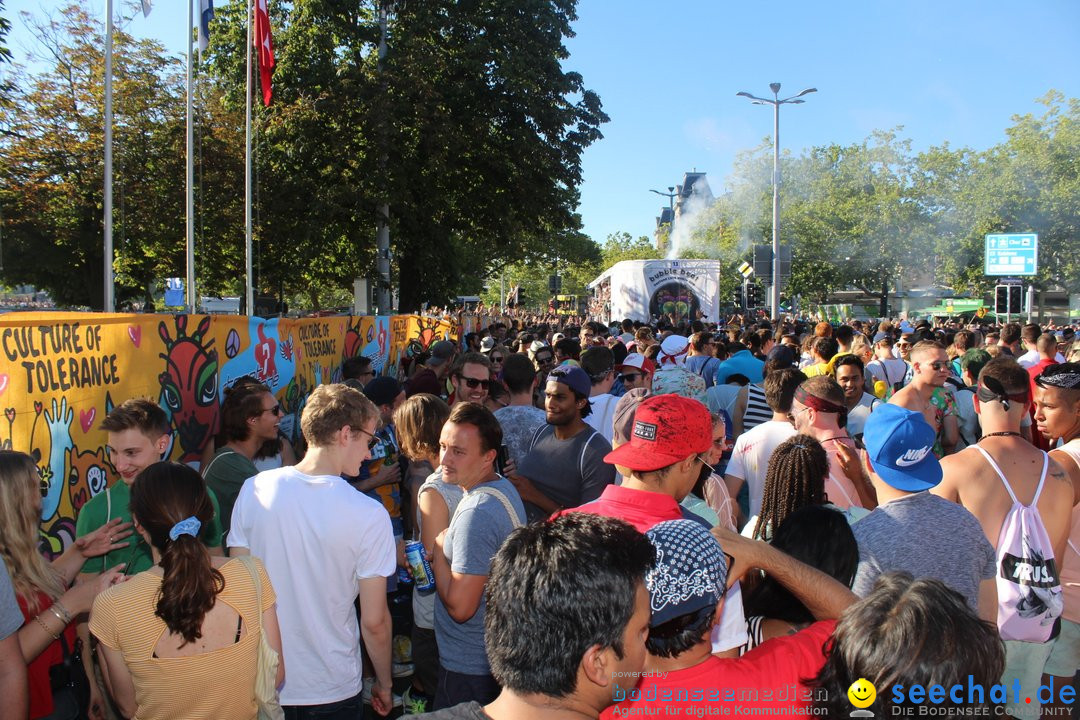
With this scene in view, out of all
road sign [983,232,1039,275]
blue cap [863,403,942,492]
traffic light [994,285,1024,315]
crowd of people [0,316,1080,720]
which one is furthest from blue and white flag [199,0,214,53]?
road sign [983,232,1039,275]

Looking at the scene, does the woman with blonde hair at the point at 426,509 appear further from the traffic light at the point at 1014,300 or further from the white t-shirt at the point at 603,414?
the traffic light at the point at 1014,300

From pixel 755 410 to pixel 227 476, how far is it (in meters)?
4.16

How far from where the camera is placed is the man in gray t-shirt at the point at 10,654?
8.54ft

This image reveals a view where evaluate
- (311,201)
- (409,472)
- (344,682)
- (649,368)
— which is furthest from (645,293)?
(344,682)

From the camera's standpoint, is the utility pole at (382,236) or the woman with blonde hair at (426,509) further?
the utility pole at (382,236)

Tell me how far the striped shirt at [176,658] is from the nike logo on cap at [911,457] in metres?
2.30

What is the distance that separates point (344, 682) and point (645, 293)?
25252 millimetres

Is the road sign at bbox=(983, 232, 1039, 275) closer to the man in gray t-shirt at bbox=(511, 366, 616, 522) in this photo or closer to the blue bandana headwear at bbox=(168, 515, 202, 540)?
the man in gray t-shirt at bbox=(511, 366, 616, 522)

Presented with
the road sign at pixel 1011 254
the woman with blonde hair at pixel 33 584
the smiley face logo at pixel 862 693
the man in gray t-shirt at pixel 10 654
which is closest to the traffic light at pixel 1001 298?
the road sign at pixel 1011 254

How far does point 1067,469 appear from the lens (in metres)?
4.07

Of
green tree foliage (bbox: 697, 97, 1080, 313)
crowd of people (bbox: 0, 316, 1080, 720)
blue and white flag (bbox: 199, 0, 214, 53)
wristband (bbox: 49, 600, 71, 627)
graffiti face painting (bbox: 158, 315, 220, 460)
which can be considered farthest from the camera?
green tree foliage (bbox: 697, 97, 1080, 313)

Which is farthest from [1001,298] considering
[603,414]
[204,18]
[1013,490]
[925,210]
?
[925,210]

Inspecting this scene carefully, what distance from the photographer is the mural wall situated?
3.81 m

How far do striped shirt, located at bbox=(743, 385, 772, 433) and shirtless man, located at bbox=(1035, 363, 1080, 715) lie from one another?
85.0 inches
